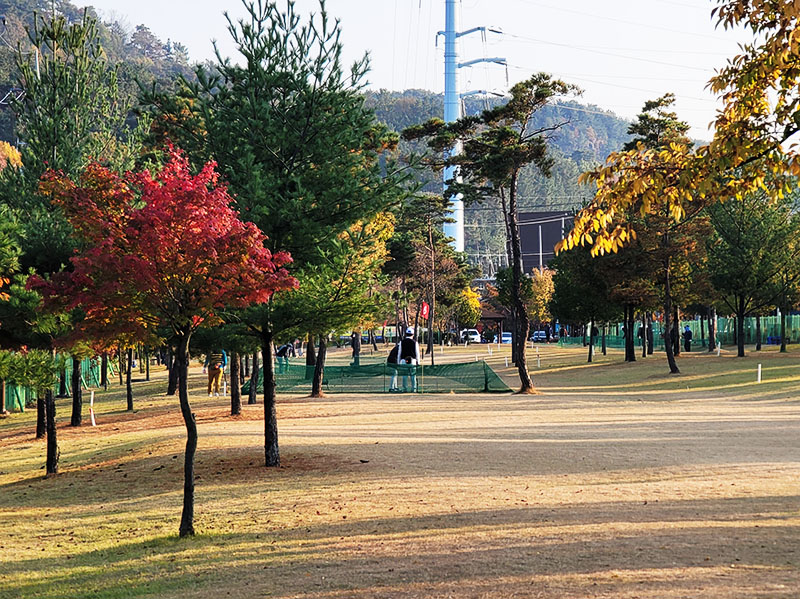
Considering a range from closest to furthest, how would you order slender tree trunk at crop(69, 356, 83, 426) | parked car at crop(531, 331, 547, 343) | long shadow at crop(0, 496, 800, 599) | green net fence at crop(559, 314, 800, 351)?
1. long shadow at crop(0, 496, 800, 599)
2. slender tree trunk at crop(69, 356, 83, 426)
3. green net fence at crop(559, 314, 800, 351)
4. parked car at crop(531, 331, 547, 343)

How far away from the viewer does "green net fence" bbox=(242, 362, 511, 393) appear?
34438 mm

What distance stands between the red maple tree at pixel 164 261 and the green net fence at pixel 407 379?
22.5 m

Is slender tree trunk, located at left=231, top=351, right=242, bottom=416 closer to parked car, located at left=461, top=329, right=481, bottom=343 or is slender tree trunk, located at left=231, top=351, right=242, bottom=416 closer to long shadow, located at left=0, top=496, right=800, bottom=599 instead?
long shadow, located at left=0, top=496, right=800, bottom=599

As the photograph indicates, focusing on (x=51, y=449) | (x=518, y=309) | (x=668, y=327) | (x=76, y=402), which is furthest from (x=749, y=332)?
(x=51, y=449)

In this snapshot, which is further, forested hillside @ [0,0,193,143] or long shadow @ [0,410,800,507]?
forested hillside @ [0,0,193,143]

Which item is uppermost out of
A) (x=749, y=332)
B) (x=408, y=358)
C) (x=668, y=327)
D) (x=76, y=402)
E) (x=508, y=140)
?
(x=508, y=140)

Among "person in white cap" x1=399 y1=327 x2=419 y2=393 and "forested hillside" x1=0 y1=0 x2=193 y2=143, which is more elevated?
"forested hillside" x1=0 y1=0 x2=193 y2=143

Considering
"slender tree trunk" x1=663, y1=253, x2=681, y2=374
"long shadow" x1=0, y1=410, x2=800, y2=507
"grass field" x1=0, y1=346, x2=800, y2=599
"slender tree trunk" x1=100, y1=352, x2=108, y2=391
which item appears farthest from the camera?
"slender tree trunk" x1=100, y1=352, x2=108, y2=391

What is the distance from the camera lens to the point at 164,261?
10.9m

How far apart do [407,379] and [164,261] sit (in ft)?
80.5

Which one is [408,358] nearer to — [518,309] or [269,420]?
[518,309]

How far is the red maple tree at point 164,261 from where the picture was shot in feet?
35.8

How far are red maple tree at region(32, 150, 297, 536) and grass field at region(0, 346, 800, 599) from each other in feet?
5.56

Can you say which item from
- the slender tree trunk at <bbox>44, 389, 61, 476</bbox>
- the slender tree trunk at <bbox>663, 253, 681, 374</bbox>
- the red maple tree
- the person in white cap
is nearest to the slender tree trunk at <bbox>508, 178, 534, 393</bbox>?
the person in white cap
